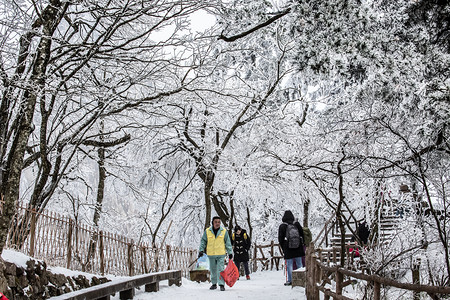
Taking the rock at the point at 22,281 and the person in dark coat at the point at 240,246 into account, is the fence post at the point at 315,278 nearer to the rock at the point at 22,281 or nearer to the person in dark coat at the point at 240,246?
the rock at the point at 22,281

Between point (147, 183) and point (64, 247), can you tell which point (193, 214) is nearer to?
point (147, 183)

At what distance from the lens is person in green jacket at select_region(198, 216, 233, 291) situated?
9984mm

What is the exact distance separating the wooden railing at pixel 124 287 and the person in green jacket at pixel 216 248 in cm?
82

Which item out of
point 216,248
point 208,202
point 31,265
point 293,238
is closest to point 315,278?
point 216,248

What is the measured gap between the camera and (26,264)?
634 cm

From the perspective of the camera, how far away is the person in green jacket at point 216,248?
393 inches

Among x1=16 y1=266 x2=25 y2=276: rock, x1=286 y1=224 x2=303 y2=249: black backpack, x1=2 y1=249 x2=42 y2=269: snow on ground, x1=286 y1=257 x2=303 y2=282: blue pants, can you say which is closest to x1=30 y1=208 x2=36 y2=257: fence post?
x1=2 y1=249 x2=42 y2=269: snow on ground

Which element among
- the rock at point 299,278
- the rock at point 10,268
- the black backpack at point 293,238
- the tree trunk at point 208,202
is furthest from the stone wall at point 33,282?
the tree trunk at point 208,202

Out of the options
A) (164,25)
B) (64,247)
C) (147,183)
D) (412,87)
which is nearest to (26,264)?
(64,247)

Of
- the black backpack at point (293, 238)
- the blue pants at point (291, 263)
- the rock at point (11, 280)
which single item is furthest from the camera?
the blue pants at point (291, 263)

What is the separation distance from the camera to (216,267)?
33.1 ft

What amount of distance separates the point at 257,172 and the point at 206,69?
33.0 ft

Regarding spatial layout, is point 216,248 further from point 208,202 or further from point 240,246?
point 208,202

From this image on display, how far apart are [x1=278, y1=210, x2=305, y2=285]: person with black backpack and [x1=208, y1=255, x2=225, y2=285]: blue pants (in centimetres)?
182
